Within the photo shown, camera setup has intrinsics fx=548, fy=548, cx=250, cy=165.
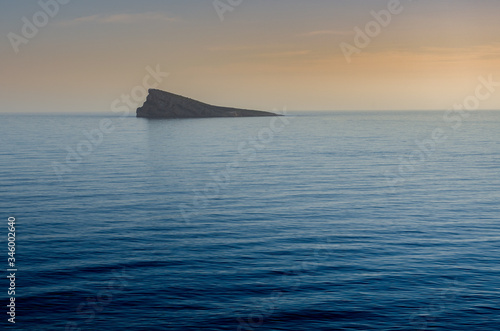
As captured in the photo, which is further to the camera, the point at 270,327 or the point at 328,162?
the point at 328,162

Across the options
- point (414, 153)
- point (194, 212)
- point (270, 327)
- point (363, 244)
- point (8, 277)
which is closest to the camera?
point (270, 327)

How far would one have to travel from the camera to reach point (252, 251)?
122ft

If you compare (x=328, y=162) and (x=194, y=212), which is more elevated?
(x=328, y=162)

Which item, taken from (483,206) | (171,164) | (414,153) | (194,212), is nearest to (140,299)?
(194,212)

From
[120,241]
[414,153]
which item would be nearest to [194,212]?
[120,241]

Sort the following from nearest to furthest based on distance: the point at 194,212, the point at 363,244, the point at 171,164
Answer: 1. the point at 363,244
2. the point at 194,212
3. the point at 171,164

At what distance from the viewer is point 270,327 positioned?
25.5 meters

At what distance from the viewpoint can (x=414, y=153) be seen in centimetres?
11712

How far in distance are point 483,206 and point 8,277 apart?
43.6 meters

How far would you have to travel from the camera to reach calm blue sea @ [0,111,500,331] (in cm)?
2662

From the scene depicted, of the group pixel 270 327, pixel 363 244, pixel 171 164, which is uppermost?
pixel 171 164

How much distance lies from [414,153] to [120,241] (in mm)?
89767

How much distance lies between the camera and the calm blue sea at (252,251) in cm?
2662

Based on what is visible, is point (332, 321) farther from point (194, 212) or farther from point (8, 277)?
point (194, 212)
